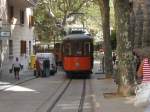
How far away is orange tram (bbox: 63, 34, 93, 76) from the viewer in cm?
3959

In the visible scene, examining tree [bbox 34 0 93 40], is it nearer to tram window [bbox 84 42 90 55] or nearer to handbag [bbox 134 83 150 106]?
Result: tram window [bbox 84 42 90 55]

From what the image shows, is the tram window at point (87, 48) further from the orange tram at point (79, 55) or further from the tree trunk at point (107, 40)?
the tree trunk at point (107, 40)

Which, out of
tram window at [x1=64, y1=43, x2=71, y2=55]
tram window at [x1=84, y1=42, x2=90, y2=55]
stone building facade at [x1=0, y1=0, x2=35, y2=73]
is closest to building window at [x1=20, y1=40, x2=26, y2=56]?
stone building facade at [x1=0, y1=0, x2=35, y2=73]

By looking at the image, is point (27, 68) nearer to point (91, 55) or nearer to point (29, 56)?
point (29, 56)

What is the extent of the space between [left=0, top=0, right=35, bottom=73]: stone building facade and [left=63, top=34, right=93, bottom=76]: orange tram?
4.42m

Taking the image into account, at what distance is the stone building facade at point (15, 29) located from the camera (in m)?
40.8

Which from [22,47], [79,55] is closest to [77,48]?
[79,55]

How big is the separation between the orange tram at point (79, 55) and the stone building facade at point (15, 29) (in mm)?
4424

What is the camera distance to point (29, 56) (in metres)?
54.2

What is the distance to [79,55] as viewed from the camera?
3975cm

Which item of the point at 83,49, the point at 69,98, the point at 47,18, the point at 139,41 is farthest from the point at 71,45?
the point at 47,18

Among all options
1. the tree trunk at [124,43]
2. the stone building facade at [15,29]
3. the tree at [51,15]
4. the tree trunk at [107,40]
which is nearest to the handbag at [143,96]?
the tree trunk at [124,43]

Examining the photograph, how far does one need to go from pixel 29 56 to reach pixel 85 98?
3186 cm

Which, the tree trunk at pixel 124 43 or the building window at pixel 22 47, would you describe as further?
the building window at pixel 22 47
